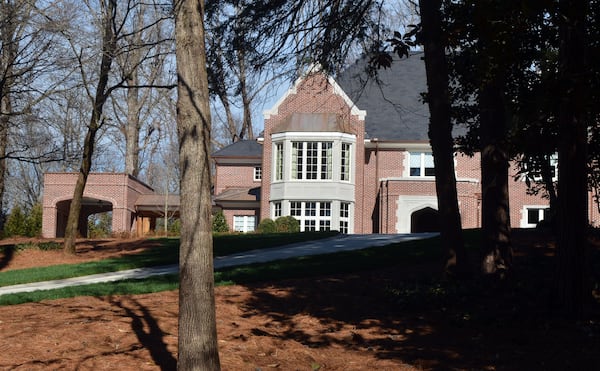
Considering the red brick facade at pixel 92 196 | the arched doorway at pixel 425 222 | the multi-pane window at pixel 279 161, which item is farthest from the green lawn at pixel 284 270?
the red brick facade at pixel 92 196

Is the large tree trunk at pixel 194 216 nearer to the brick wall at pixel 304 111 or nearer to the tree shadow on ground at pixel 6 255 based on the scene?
the tree shadow on ground at pixel 6 255

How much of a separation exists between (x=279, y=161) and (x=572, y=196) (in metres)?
25.4

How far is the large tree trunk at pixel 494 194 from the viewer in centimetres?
1219

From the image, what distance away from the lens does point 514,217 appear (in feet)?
114

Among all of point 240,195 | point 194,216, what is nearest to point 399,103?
point 240,195

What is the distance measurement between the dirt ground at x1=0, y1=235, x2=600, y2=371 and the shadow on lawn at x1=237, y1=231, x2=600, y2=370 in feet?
0.05

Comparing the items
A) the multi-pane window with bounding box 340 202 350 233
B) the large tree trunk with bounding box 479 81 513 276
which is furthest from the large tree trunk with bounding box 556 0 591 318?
the multi-pane window with bounding box 340 202 350 233

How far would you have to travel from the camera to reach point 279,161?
34.4 meters

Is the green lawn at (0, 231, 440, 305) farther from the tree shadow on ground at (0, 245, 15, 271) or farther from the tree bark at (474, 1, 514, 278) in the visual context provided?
the tree shadow on ground at (0, 245, 15, 271)

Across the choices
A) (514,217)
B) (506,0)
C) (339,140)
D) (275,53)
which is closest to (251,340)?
(506,0)

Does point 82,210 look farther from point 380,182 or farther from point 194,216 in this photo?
point 194,216

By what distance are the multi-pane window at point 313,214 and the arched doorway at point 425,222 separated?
4213 millimetres

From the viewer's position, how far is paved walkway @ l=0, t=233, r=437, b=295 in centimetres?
1433

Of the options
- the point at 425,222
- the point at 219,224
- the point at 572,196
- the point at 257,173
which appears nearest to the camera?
the point at 572,196
